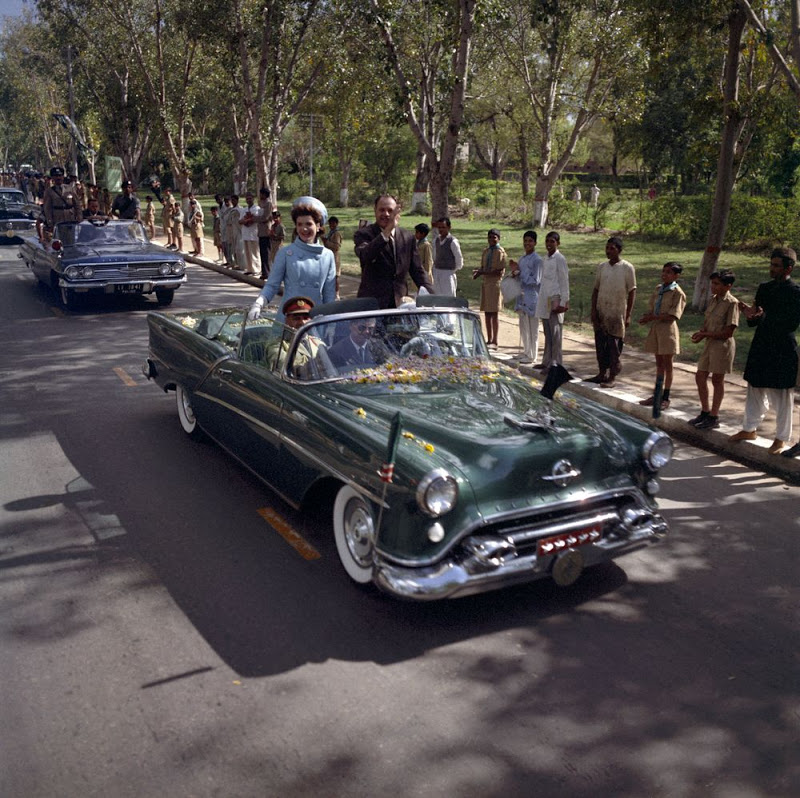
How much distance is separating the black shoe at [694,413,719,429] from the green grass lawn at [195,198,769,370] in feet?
9.99

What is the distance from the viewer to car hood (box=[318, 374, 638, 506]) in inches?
176

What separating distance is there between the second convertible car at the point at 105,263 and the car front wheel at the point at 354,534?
34.0 feet

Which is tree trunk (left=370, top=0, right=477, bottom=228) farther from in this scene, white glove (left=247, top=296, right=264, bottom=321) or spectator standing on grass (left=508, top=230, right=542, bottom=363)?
white glove (left=247, top=296, right=264, bottom=321)

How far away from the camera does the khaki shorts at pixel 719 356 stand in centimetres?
779

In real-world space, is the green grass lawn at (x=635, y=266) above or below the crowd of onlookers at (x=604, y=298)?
below

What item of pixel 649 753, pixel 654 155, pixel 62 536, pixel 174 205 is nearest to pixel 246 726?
pixel 649 753

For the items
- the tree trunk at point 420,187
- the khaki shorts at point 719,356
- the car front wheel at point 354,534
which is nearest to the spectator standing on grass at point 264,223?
the tree trunk at point 420,187

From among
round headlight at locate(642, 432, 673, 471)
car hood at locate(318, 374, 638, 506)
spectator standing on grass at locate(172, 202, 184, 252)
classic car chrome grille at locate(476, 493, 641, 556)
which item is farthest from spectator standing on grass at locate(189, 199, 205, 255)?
classic car chrome grille at locate(476, 493, 641, 556)

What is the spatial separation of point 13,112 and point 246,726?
233 feet

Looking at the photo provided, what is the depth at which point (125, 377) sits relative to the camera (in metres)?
9.95

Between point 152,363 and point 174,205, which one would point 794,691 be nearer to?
point 152,363

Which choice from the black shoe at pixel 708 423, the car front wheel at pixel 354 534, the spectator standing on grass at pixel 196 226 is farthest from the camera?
the spectator standing on grass at pixel 196 226

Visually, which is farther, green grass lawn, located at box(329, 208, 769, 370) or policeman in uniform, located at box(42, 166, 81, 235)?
policeman in uniform, located at box(42, 166, 81, 235)

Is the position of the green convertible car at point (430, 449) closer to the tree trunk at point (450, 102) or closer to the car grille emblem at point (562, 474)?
the car grille emblem at point (562, 474)
